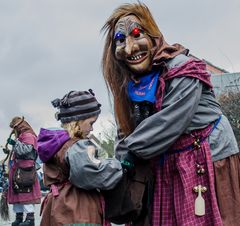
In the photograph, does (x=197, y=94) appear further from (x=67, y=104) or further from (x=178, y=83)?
(x=67, y=104)

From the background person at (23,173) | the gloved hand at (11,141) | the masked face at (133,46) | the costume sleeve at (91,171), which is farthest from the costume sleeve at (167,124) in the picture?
the gloved hand at (11,141)

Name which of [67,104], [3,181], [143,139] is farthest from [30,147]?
[143,139]

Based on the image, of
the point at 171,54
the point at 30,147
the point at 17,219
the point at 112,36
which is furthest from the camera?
the point at 17,219

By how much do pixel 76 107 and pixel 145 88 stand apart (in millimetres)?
449

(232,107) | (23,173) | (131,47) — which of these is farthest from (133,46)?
(232,107)

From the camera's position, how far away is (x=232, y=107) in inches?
503

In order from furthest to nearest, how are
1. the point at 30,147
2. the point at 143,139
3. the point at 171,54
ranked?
the point at 30,147
the point at 171,54
the point at 143,139

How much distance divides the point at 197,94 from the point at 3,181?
5938mm

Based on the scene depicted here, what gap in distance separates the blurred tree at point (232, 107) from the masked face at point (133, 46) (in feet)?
32.3

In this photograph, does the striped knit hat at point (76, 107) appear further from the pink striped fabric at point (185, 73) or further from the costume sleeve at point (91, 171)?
the pink striped fabric at point (185, 73)

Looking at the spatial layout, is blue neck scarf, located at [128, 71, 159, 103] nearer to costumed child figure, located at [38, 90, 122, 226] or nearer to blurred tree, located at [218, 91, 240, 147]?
costumed child figure, located at [38, 90, 122, 226]

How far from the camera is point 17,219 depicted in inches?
297

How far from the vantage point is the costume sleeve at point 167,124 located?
2451 mm

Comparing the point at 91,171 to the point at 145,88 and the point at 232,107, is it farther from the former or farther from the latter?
the point at 232,107
